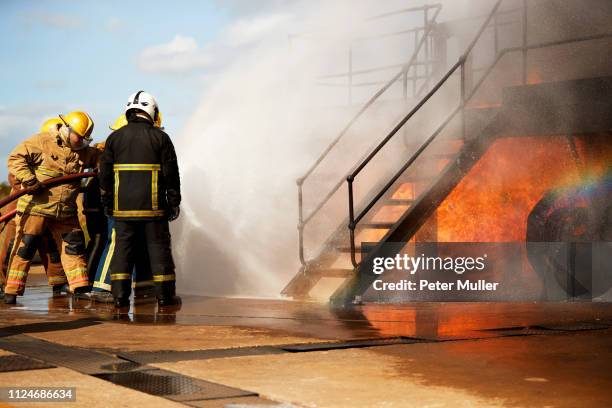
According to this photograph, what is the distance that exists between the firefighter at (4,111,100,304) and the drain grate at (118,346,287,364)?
4675 mm

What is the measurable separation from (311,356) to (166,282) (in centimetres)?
395

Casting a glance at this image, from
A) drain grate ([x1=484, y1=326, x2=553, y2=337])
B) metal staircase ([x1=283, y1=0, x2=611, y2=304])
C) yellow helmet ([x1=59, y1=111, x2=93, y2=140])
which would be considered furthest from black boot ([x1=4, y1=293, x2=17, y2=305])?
drain grate ([x1=484, y1=326, x2=553, y2=337])

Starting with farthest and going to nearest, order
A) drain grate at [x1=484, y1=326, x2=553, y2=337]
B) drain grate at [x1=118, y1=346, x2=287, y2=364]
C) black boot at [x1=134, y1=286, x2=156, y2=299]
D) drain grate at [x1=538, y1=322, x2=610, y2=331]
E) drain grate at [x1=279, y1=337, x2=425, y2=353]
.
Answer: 1. black boot at [x1=134, y1=286, x2=156, y2=299]
2. drain grate at [x1=538, y1=322, x2=610, y2=331]
3. drain grate at [x1=484, y1=326, x2=553, y2=337]
4. drain grate at [x1=279, y1=337, x2=425, y2=353]
5. drain grate at [x1=118, y1=346, x2=287, y2=364]

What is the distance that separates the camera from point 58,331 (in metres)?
7.89

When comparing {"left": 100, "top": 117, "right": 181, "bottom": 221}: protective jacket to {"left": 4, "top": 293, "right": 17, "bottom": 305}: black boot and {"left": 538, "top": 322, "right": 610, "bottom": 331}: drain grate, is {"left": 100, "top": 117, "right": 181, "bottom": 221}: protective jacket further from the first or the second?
{"left": 538, "top": 322, "right": 610, "bottom": 331}: drain grate

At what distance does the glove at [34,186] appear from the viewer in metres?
10.8

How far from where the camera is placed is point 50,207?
11094 mm

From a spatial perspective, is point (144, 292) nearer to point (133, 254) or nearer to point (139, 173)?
point (133, 254)

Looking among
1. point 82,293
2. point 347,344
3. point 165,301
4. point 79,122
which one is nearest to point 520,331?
point 347,344

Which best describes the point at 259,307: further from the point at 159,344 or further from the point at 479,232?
the point at 479,232

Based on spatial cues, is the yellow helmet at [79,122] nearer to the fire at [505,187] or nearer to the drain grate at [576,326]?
the fire at [505,187]

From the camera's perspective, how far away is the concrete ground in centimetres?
517

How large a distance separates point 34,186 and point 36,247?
847mm

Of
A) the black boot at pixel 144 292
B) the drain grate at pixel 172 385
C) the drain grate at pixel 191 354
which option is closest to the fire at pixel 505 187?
the black boot at pixel 144 292
